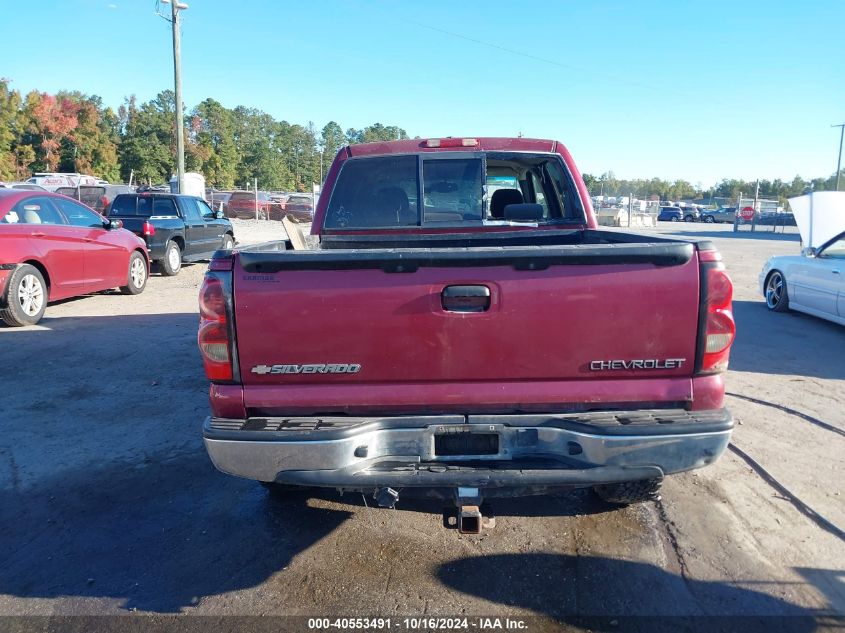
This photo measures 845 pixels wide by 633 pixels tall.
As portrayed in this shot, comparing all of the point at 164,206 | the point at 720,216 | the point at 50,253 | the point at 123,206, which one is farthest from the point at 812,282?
the point at 720,216

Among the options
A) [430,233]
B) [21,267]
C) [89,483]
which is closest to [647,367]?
[430,233]

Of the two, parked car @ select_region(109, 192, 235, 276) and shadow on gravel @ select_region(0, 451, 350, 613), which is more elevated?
parked car @ select_region(109, 192, 235, 276)

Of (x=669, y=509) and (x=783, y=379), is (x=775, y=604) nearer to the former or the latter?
(x=669, y=509)

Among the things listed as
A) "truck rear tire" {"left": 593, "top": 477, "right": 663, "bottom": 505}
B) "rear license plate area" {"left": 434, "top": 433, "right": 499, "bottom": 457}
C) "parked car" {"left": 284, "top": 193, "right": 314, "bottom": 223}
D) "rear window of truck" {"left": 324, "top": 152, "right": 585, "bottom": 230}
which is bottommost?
"truck rear tire" {"left": 593, "top": 477, "right": 663, "bottom": 505}

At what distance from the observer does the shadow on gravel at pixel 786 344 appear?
22.2 feet

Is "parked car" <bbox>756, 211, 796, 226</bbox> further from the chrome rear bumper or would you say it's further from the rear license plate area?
the rear license plate area

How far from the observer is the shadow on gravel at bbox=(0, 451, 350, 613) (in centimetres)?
298

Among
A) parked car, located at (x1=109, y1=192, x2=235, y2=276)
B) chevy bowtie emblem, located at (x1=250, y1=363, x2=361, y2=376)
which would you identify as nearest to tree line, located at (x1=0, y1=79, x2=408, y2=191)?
parked car, located at (x1=109, y1=192, x2=235, y2=276)

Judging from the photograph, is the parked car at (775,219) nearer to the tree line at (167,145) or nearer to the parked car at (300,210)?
the tree line at (167,145)

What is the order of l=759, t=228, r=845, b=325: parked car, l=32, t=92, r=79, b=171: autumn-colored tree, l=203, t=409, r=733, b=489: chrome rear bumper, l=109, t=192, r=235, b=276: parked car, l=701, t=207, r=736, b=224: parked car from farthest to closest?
l=32, t=92, r=79, b=171: autumn-colored tree → l=701, t=207, r=736, b=224: parked car → l=109, t=192, r=235, b=276: parked car → l=759, t=228, r=845, b=325: parked car → l=203, t=409, r=733, b=489: chrome rear bumper

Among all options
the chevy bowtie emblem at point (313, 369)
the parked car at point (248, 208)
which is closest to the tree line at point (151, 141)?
the parked car at point (248, 208)

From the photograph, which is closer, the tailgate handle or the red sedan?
the tailgate handle

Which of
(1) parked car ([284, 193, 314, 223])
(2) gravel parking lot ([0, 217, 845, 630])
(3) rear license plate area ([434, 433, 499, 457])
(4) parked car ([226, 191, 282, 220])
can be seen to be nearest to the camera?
(3) rear license plate area ([434, 433, 499, 457])

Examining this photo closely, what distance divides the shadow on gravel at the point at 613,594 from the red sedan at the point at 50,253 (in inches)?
298
